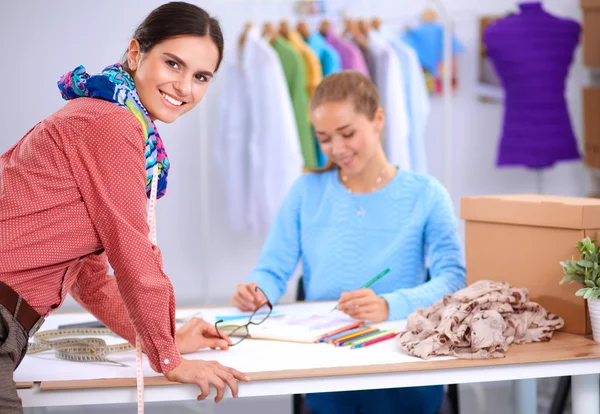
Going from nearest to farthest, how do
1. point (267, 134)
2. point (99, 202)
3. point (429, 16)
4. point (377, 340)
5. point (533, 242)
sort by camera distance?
point (99, 202), point (377, 340), point (533, 242), point (267, 134), point (429, 16)

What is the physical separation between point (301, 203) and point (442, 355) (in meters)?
0.96

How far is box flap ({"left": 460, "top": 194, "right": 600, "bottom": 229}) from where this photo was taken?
5.62ft

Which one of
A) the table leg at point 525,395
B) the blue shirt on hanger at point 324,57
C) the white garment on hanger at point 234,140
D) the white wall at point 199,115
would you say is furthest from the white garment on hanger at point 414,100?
the table leg at point 525,395

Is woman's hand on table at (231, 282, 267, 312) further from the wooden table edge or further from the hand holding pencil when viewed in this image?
the wooden table edge

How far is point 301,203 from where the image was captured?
2430mm

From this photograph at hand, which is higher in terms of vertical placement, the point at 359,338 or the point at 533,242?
the point at 533,242

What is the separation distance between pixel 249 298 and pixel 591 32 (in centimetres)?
297

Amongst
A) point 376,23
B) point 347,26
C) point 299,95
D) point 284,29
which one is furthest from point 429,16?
point 299,95

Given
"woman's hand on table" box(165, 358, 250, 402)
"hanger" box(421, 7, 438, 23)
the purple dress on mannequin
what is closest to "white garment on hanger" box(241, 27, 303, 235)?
"hanger" box(421, 7, 438, 23)

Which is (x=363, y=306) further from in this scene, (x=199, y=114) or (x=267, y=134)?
(x=199, y=114)

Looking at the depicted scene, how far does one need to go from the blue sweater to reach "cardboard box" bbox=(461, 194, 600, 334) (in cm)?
21

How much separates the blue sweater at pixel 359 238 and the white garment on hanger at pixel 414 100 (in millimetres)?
1640

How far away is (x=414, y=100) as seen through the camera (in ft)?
13.1

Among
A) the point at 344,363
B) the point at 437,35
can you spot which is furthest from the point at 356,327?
the point at 437,35
